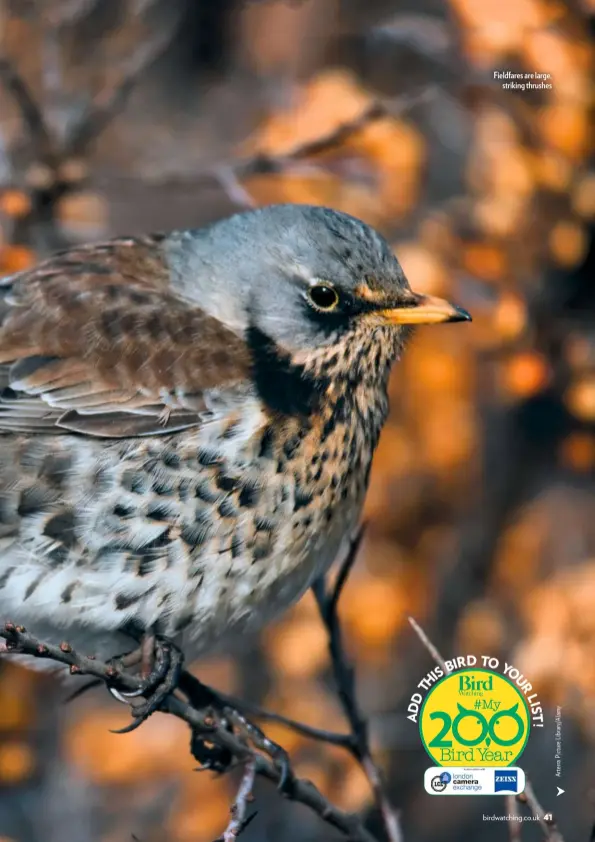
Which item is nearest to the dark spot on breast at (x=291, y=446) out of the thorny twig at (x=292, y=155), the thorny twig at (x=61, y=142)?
the thorny twig at (x=292, y=155)

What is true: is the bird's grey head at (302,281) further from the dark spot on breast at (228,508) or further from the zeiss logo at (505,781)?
the zeiss logo at (505,781)

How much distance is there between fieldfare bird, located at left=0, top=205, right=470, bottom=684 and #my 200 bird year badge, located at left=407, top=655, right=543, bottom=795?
451 mm

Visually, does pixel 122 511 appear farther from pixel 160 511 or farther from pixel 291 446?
pixel 291 446

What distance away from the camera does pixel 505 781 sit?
9.85 ft

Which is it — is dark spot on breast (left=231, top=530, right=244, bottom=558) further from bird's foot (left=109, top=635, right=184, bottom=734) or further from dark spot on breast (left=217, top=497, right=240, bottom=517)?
bird's foot (left=109, top=635, right=184, bottom=734)

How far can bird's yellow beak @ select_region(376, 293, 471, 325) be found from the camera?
2.85m

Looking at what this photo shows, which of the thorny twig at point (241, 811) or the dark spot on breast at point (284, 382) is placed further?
the dark spot on breast at point (284, 382)

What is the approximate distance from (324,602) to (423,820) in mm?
2718

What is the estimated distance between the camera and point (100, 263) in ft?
10.7

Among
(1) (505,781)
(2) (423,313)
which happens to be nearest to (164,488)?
(2) (423,313)

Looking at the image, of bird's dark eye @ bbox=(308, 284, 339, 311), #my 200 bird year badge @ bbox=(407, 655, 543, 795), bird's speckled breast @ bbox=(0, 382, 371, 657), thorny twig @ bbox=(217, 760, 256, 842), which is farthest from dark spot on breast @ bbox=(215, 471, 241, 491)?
#my 200 bird year badge @ bbox=(407, 655, 543, 795)

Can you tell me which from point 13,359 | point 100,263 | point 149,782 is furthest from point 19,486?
point 149,782

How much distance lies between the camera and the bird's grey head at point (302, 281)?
2906 millimetres

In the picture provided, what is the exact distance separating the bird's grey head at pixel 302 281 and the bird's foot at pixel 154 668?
79cm
